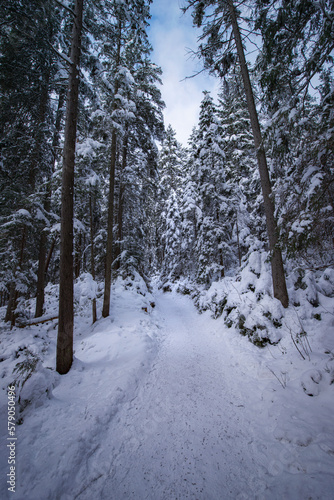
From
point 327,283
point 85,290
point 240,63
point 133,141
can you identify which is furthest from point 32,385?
point 133,141

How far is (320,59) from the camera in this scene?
514 centimetres

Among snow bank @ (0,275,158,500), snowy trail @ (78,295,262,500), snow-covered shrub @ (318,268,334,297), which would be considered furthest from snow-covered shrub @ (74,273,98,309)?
snow-covered shrub @ (318,268,334,297)

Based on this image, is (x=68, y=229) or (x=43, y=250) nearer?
(x=68, y=229)

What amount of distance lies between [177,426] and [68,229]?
17.6ft

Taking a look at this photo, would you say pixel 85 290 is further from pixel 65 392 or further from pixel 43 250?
pixel 43 250

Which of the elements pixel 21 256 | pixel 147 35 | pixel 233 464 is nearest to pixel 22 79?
pixel 147 35

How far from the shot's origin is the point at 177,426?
12.1 feet

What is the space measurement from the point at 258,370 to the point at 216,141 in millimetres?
14388

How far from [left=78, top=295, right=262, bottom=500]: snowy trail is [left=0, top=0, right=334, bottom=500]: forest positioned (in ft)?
0.09

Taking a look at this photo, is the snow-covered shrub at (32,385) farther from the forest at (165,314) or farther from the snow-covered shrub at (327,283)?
the snow-covered shrub at (327,283)

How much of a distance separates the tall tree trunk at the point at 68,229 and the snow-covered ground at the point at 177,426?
0.73 metres

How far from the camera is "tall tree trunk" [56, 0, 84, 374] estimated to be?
17.5 ft

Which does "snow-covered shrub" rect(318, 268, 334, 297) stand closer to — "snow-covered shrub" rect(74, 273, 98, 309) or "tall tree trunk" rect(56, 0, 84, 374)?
"tall tree trunk" rect(56, 0, 84, 374)

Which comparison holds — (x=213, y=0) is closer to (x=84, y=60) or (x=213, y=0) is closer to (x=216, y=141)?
(x=84, y=60)
